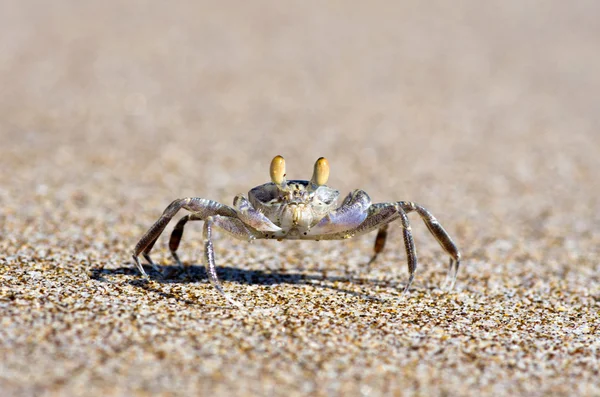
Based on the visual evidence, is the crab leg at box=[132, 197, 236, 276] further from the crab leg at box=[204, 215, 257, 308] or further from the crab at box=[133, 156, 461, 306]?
the crab leg at box=[204, 215, 257, 308]

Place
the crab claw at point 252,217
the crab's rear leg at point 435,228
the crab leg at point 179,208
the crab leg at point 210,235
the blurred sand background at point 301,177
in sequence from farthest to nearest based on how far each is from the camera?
the crab's rear leg at point 435,228 → the crab leg at point 179,208 → the crab claw at point 252,217 → the crab leg at point 210,235 → the blurred sand background at point 301,177

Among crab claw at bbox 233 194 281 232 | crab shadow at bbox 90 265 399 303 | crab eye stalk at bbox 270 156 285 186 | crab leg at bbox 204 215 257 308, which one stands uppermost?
crab eye stalk at bbox 270 156 285 186

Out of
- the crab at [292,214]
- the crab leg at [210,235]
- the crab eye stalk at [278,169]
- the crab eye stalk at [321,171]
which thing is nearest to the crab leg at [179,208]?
the crab at [292,214]

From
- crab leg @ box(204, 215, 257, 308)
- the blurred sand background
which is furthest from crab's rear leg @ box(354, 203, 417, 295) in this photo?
crab leg @ box(204, 215, 257, 308)

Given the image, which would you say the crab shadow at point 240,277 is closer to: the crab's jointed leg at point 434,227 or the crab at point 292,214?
the crab at point 292,214

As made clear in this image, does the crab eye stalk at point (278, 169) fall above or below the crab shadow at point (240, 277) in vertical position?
above

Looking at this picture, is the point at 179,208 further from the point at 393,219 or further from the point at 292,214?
the point at 393,219

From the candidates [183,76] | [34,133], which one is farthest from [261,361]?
[183,76]

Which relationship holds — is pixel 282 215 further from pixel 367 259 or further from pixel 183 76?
pixel 183 76
